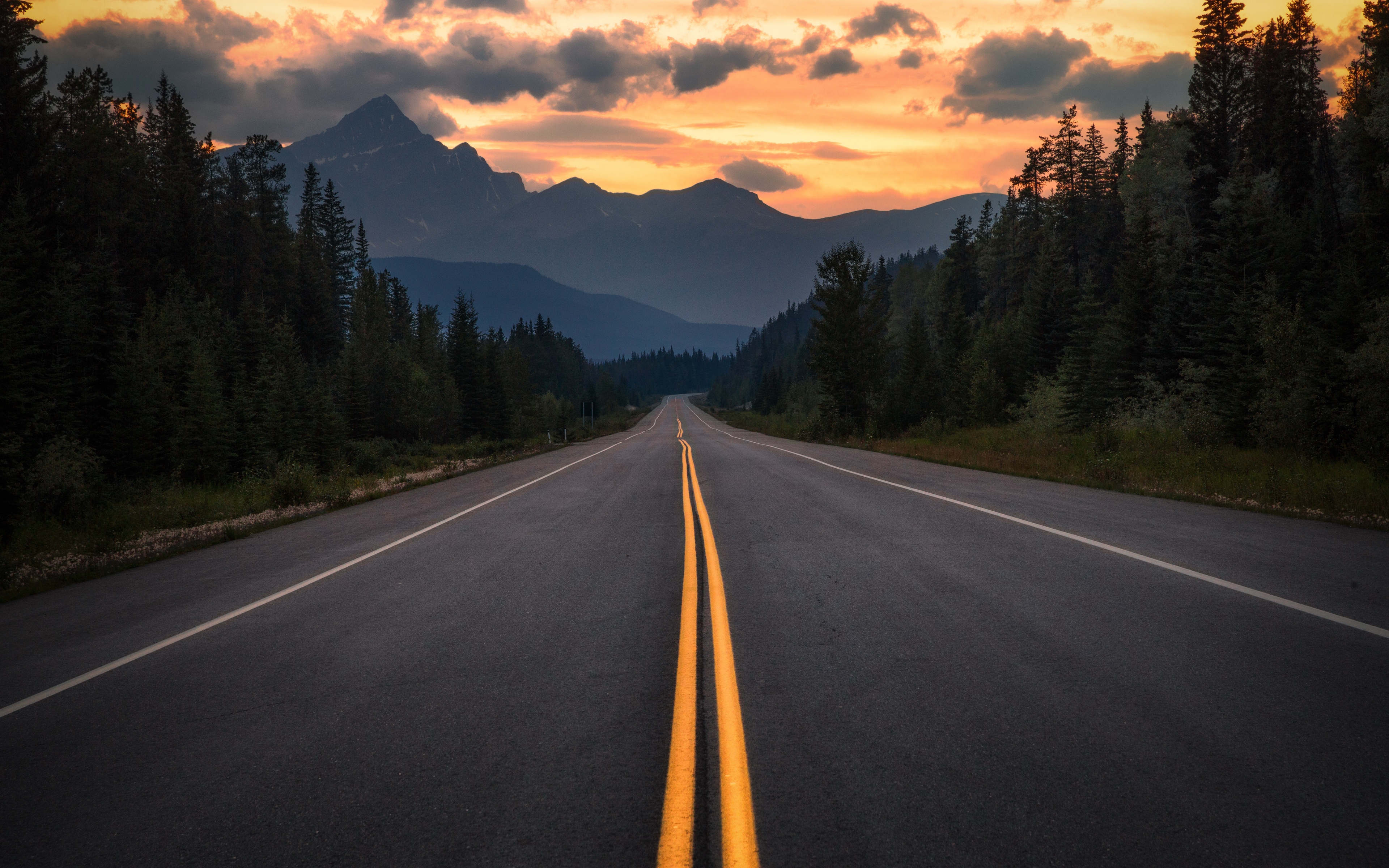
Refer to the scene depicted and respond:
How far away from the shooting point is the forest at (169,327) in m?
22.5

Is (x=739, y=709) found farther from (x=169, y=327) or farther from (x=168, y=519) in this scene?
(x=169, y=327)

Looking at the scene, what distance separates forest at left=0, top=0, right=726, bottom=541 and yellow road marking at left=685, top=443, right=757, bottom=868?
47.6ft

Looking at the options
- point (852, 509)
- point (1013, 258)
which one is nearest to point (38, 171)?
point (852, 509)

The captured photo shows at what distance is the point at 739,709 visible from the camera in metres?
3.79

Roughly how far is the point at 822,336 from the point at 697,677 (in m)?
42.0

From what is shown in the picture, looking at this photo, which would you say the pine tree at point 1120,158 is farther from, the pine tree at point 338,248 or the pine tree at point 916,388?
the pine tree at point 338,248

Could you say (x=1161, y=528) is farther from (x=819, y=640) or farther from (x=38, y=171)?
(x=38, y=171)

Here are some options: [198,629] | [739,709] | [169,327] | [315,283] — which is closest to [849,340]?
[169,327]

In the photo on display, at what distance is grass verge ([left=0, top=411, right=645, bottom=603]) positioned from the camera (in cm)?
952

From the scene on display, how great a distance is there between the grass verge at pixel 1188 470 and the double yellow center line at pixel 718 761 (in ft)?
31.9

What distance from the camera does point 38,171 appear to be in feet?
94.1

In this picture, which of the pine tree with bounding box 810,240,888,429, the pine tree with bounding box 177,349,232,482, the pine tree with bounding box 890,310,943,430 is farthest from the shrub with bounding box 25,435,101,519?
the pine tree with bounding box 890,310,943,430

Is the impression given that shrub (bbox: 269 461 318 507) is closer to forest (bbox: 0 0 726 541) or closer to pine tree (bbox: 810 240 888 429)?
forest (bbox: 0 0 726 541)

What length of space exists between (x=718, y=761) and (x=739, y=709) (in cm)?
58
